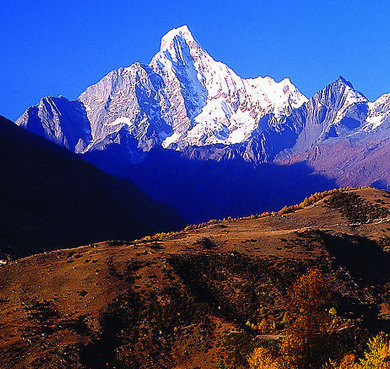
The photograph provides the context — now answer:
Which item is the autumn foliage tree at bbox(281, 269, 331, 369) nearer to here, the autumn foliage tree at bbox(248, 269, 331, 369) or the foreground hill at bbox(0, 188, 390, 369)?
the autumn foliage tree at bbox(248, 269, 331, 369)

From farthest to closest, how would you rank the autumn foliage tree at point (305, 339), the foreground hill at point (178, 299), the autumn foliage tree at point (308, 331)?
the foreground hill at point (178, 299)
the autumn foliage tree at point (308, 331)
the autumn foliage tree at point (305, 339)

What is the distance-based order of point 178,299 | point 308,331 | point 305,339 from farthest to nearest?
point 178,299
point 305,339
point 308,331

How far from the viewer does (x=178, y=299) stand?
73375 millimetres

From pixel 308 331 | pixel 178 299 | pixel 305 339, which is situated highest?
pixel 178 299

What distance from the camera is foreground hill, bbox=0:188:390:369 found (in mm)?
60062

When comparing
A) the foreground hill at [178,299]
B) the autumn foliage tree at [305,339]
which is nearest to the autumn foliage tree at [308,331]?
the autumn foliage tree at [305,339]

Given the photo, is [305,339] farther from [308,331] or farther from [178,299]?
[178,299]

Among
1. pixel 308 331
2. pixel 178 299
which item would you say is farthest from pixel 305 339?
pixel 178 299

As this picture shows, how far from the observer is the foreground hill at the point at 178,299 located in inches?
2365

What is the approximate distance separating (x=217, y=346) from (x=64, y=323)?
2318 cm

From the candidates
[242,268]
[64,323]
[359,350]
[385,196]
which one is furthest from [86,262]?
[385,196]

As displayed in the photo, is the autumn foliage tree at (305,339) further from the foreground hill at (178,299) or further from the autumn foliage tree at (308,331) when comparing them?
the foreground hill at (178,299)

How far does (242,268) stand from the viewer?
83.8 metres

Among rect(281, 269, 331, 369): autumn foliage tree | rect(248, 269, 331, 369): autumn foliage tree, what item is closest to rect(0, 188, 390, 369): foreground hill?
rect(281, 269, 331, 369): autumn foliage tree
